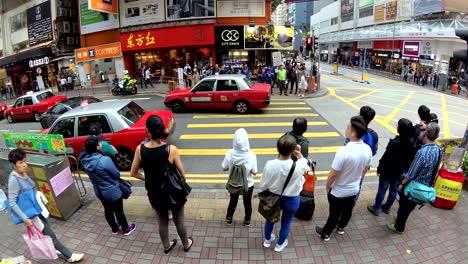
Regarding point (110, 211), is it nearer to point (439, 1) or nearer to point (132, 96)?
point (132, 96)

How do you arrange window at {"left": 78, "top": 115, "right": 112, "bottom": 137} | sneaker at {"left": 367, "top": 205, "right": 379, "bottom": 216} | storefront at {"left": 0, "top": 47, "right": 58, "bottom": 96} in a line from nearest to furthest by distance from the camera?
sneaker at {"left": 367, "top": 205, "right": 379, "bottom": 216} → window at {"left": 78, "top": 115, "right": 112, "bottom": 137} → storefront at {"left": 0, "top": 47, "right": 58, "bottom": 96}

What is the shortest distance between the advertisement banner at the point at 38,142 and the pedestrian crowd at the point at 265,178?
74.3 inches

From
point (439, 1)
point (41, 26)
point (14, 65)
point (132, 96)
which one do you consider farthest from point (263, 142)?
point (14, 65)

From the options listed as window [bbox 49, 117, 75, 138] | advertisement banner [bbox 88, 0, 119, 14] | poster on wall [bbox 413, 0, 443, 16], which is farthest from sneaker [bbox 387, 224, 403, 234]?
poster on wall [bbox 413, 0, 443, 16]

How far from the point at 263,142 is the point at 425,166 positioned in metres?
5.51

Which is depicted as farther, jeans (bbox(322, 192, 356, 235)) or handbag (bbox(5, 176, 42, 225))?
jeans (bbox(322, 192, 356, 235))

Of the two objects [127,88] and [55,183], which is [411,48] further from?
[55,183]

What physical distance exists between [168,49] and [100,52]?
6.37 m

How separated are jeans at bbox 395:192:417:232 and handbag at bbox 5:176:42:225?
486 centimetres

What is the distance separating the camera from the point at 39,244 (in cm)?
392

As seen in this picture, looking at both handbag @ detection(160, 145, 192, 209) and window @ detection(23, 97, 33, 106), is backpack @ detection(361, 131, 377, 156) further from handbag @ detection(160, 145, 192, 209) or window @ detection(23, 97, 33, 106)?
window @ detection(23, 97, 33, 106)

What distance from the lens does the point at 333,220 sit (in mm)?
4344

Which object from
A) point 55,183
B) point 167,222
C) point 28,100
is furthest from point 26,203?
point 28,100

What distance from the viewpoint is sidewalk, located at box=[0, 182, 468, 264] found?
4227 millimetres
